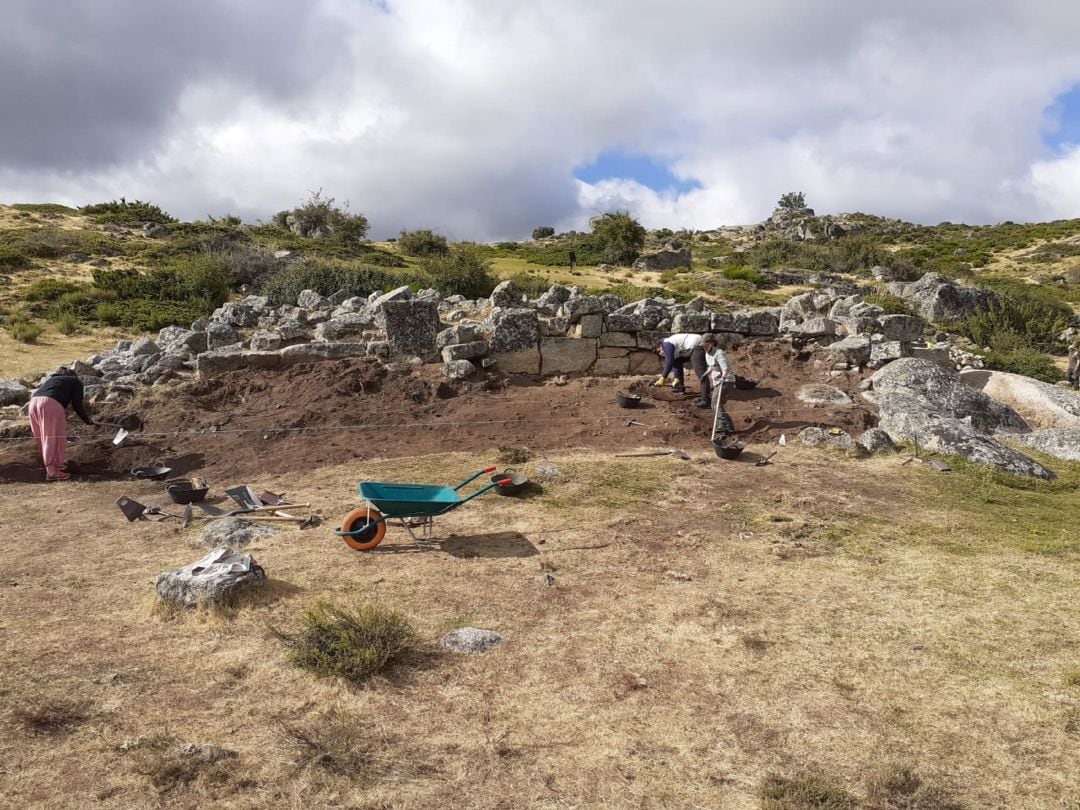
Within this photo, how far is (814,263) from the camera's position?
34.7m

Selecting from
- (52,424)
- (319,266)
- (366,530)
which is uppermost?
(319,266)

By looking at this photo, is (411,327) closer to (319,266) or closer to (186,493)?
(186,493)

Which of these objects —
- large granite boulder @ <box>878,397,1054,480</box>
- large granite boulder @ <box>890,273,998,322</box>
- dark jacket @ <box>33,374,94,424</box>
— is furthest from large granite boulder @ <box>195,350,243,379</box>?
large granite boulder @ <box>890,273,998,322</box>

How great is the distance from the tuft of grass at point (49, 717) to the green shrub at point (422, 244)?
99.8ft

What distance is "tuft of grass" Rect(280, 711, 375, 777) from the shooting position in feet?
10.2

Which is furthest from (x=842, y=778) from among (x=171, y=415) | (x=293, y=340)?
(x=293, y=340)

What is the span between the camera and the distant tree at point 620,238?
35469 millimetres

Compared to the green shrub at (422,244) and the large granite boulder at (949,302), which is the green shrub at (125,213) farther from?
the large granite boulder at (949,302)

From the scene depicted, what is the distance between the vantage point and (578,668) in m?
4.07

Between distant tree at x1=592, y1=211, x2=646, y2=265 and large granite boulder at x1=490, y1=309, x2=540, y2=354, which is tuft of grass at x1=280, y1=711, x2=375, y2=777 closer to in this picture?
large granite boulder at x1=490, y1=309, x2=540, y2=354

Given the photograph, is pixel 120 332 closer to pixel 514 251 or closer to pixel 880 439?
pixel 880 439

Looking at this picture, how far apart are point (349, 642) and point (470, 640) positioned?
786mm

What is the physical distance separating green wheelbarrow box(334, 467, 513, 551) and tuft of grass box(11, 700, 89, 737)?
2.25 m

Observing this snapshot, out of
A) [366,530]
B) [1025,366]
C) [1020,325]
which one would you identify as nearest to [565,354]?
[366,530]
